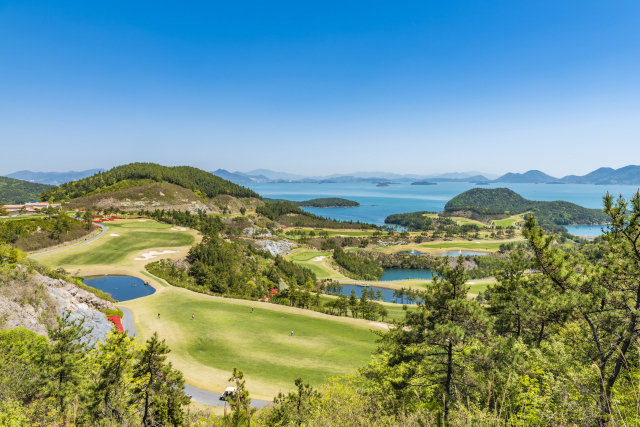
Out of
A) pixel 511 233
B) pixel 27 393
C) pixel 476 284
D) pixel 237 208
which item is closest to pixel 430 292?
pixel 27 393

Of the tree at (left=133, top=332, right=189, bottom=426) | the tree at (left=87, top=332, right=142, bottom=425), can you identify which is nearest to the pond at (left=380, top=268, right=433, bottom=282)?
the tree at (left=133, top=332, right=189, bottom=426)

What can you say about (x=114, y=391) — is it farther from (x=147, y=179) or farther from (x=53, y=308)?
(x=147, y=179)

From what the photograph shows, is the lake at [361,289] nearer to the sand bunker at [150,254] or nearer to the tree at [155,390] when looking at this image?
the sand bunker at [150,254]

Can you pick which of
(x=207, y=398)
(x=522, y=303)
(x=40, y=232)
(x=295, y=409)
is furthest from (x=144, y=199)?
(x=522, y=303)

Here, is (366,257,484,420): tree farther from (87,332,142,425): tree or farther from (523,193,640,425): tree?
(87,332,142,425): tree

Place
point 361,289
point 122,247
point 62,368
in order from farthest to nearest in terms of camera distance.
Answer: point 361,289 → point 122,247 → point 62,368

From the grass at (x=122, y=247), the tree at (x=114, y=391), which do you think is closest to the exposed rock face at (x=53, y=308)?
the tree at (x=114, y=391)

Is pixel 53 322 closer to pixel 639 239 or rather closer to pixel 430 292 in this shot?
pixel 430 292
